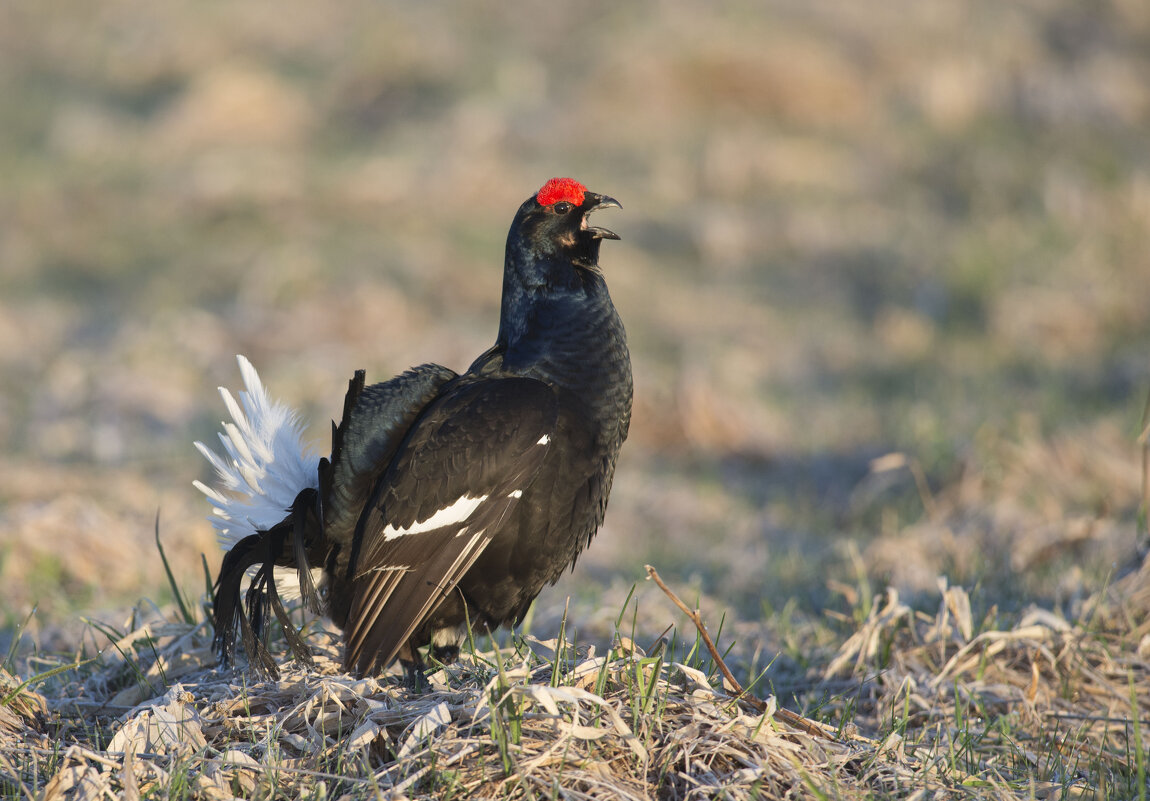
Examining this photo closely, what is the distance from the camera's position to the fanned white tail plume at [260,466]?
316cm

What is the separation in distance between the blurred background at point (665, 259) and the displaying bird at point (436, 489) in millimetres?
961

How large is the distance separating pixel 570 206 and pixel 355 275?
269 inches

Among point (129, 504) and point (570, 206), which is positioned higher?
point (570, 206)

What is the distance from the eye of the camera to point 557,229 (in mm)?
3475

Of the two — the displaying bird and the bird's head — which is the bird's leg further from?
the bird's head

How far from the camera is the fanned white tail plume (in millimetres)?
3162

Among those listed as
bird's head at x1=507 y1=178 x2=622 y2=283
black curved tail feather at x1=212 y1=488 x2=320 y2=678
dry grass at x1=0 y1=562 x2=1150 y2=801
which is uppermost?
bird's head at x1=507 y1=178 x2=622 y2=283

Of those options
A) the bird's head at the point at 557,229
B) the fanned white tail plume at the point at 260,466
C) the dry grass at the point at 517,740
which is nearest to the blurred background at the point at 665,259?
the dry grass at the point at 517,740

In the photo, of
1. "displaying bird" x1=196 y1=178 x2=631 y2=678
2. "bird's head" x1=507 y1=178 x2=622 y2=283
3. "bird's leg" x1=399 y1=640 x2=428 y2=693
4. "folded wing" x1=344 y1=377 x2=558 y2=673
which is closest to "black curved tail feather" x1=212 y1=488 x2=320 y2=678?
"displaying bird" x1=196 y1=178 x2=631 y2=678

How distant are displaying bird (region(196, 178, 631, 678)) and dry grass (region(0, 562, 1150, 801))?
0.18m

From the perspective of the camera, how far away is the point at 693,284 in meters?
11.0

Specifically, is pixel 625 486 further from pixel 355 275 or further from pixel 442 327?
pixel 355 275

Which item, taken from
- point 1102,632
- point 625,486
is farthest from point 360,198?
point 1102,632

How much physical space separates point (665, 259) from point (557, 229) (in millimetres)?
8285
